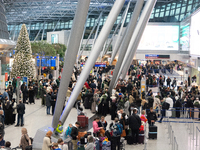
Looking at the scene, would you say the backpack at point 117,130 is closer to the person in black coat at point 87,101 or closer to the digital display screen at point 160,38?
the person in black coat at point 87,101

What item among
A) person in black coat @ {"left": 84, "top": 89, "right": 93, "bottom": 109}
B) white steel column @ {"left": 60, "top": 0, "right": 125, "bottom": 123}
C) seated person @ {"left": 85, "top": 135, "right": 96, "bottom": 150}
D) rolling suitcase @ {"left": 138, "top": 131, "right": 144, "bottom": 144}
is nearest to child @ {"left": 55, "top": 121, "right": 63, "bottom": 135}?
white steel column @ {"left": 60, "top": 0, "right": 125, "bottom": 123}

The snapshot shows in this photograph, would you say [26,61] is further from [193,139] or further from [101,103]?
[193,139]

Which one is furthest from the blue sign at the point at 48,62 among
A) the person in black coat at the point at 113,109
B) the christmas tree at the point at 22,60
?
the person in black coat at the point at 113,109

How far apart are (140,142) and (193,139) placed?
92.0 inches

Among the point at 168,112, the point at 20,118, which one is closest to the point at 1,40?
the point at 20,118

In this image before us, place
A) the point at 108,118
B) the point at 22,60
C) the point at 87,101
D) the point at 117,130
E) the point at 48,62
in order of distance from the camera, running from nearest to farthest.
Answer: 1. the point at 117,130
2. the point at 108,118
3. the point at 87,101
4. the point at 22,60
5. the point at 48,62

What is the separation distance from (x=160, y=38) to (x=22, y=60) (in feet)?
76.5

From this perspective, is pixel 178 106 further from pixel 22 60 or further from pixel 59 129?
pixel 22 60

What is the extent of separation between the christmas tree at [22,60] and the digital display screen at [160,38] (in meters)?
21.1

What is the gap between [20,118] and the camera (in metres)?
15.4

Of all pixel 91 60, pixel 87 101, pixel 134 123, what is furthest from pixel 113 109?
pixel 134 123

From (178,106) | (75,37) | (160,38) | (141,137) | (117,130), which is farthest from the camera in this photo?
(160,38)

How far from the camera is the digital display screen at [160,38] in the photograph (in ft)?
142

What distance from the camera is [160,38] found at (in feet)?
142
